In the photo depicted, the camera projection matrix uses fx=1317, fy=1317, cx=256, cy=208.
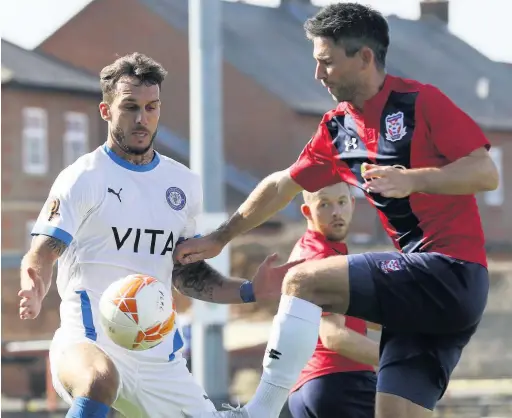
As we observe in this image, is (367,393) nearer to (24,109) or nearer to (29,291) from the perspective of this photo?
(29,291)

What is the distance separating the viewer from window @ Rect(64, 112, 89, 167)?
41.6 meters

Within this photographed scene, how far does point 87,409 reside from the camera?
20.3 ft

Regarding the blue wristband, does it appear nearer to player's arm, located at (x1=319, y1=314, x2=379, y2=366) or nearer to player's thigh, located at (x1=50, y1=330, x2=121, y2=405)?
player's arm, located at (x1=319, y1=314, x2=379, y2=366)

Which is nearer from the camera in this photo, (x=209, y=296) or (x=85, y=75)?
(x=209, y=296)

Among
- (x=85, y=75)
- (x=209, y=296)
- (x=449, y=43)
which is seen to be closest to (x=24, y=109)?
(x=85, y=75)

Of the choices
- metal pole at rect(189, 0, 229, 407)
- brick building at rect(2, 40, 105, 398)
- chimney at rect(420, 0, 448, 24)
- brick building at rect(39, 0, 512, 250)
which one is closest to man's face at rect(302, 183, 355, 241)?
metal pole at rect(189, 0, 229, 407)

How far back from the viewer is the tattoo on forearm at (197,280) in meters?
7.32

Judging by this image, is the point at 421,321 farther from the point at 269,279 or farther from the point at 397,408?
the point at 269,279

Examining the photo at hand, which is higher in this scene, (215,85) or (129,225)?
(215,85)

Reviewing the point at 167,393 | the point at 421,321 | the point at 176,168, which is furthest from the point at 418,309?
the point at 176,168

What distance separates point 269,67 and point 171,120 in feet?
17.2

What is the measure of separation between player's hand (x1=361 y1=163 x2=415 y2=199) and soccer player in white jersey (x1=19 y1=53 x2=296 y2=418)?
1435 millimetres

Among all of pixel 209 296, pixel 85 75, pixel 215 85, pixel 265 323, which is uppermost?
pixel 85 75

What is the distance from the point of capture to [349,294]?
602cm
